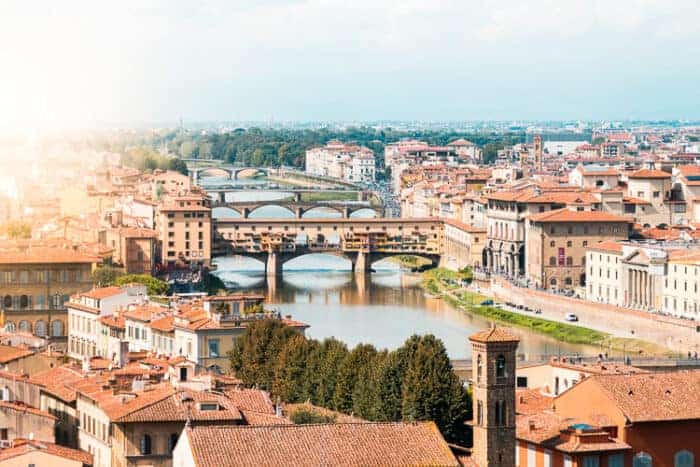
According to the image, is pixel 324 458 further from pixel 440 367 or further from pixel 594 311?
pixel 594 311

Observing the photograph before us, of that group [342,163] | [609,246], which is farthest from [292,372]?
[342,163]

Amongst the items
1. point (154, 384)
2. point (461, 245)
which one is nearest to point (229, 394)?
point (154, 384)

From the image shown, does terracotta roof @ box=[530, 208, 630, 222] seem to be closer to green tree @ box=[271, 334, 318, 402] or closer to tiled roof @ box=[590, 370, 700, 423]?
green tree @ box=[271, 334, 318, 402]

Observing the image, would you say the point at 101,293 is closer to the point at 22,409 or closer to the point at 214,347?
the point at 214,347

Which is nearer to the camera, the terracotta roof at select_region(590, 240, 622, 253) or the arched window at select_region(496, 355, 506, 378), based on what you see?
the arched window at select_region(496, 355, 506, 378)

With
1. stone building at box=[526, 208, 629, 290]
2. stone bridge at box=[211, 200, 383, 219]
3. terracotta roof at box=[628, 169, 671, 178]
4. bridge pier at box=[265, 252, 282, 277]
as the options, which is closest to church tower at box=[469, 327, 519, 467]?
stone building at box=[526, 208, 629, 290]

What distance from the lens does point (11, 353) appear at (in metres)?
21.4

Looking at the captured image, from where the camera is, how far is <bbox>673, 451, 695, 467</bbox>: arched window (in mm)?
16391

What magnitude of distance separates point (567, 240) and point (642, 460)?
2735cm

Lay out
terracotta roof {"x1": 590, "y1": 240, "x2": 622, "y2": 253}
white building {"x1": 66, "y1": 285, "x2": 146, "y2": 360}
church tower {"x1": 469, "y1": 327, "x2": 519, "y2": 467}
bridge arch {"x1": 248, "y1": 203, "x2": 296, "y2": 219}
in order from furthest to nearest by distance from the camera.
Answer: bridge arch {"x1": 248, "y1": 203, "x2": 296, "y2": 219} → terracotta roof {"x1": 590, "y1": 240, "x2": 622, "y2": 253} → white building {"x1": 66, "y1": 285, "x2": 146, "y2": 360} → church tower {"x1": 469, "y1": 327, "x2": 519, "y2": 467}

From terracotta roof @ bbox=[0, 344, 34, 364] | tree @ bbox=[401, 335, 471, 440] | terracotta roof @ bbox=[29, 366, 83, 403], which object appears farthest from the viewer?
terracotta roof @ bbox=[0, 344, 34, 364]

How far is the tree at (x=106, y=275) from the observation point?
35.0 metres

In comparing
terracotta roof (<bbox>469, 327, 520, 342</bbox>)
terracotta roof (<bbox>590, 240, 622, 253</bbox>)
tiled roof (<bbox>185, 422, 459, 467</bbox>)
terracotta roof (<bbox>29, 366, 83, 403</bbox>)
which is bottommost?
terracotta roof (<bbox>590, 240, 622, 253</bbox>)

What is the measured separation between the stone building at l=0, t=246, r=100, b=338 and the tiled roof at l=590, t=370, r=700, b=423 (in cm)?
1312
